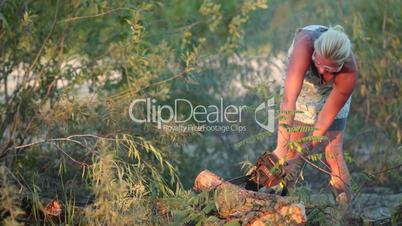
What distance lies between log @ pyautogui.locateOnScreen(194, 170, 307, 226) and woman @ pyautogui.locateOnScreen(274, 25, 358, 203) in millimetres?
273

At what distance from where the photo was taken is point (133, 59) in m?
6.39

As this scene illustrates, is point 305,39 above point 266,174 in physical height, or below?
above

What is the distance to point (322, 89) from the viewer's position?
574 cm

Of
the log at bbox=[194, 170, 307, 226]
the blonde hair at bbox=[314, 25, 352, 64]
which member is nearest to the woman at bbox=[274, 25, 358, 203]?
the blonde hair at bbox=[314, 25, 352, 64]

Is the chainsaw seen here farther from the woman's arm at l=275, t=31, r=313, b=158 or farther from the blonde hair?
the blonde hair

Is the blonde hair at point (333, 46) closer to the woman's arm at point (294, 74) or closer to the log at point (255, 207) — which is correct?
the woman's arm at point (294, 74)

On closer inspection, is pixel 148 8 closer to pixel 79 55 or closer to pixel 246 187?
pixel 79 55

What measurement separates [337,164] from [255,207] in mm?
1095

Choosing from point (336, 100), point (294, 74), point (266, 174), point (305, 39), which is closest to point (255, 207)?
point (266, 174)

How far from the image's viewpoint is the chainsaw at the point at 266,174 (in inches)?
193

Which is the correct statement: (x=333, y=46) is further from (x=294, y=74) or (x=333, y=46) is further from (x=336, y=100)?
(x=336, y=100)

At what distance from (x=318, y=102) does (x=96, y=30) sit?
2560mm

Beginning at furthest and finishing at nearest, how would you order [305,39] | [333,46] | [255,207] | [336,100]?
[336,100] → [305,39] → [333,46] → [255,207]

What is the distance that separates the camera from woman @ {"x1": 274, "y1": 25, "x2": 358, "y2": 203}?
16.8 ft
